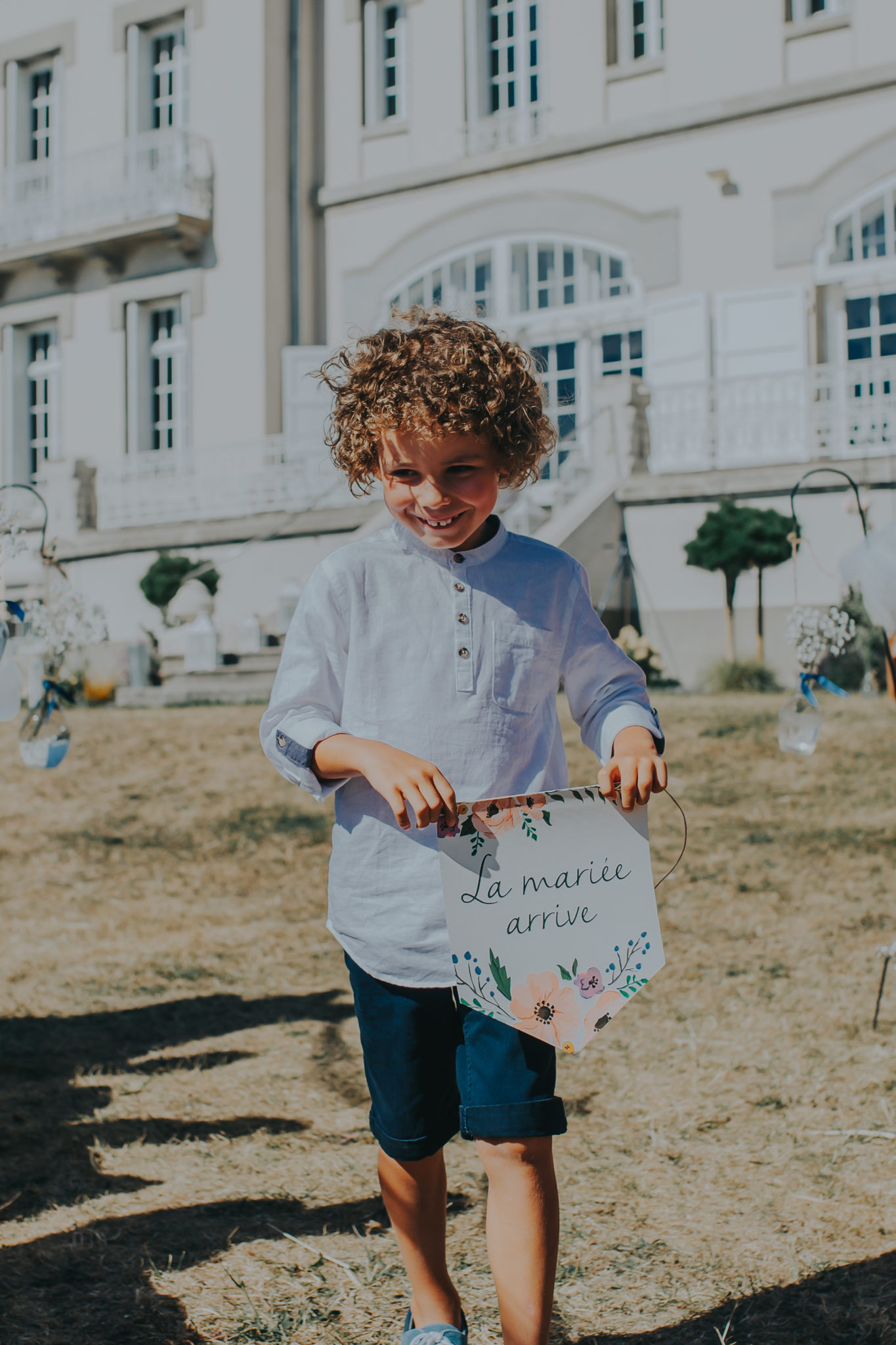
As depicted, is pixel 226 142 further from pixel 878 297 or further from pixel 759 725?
pixel 759 725

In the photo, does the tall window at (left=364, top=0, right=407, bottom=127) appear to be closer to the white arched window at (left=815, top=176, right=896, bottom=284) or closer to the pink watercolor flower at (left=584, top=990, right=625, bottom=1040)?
the white arched window at (left=815, top=176, right=896, bottom=284)

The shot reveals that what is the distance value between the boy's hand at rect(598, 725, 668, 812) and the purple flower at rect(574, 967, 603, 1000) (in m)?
0.24

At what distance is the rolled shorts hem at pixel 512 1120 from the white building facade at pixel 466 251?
9.43 meters

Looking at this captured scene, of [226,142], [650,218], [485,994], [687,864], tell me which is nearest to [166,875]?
[687,864]

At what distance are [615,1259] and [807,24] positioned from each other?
13.0 meters

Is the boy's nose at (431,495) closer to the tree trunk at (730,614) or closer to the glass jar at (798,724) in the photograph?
the glass jar at (798,724)

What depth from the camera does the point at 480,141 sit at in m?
14.4

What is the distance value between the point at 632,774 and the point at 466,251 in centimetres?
1362

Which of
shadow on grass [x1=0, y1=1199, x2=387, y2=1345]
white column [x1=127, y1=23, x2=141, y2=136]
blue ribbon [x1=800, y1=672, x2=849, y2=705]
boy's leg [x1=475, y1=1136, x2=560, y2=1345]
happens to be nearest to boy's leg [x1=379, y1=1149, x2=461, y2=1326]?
boy's leg [x1=475, y1=1136, x2=560, y2=1345]

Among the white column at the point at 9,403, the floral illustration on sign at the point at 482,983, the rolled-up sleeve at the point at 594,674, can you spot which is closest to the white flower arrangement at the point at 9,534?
the rolled-up sleeve at the point at 594,674

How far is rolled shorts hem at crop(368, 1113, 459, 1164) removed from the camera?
1808 millimetres

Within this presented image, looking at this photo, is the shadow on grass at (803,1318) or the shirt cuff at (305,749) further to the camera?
the shadow on grass at (803,1318)

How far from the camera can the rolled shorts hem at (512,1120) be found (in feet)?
5.58

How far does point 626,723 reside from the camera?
5.89 feet
